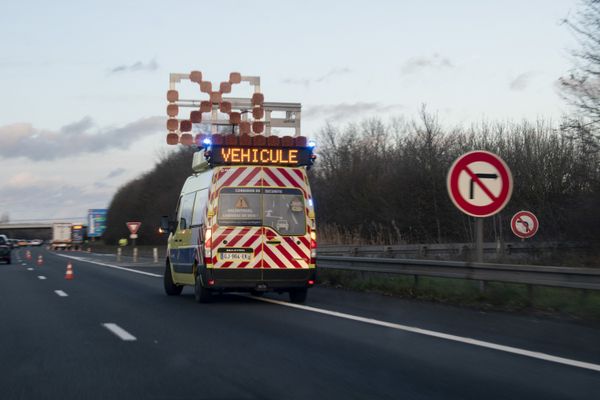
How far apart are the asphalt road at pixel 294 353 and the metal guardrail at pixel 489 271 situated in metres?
0.76

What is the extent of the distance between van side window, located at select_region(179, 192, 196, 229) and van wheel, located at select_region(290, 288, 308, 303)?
7.89ft

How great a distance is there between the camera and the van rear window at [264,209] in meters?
14.5

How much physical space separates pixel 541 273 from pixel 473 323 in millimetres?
1877

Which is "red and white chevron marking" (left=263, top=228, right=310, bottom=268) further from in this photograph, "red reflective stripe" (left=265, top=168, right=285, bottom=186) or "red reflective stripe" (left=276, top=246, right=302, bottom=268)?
"red reflective stripe" (left=265, top=168, right=285, bottom=186)

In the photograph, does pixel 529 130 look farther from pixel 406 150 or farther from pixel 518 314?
pixel 518 314

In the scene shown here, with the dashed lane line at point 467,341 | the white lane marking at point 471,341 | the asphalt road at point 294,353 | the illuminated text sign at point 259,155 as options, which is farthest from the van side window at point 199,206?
the white lane marking at point 471,341

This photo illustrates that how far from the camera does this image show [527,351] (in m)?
8.55

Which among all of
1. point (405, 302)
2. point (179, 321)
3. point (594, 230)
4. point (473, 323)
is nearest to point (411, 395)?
point (473, 323)

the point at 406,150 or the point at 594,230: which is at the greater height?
the point at 406,150

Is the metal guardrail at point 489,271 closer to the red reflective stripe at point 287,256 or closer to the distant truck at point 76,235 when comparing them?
the red reflective stripe at point 287,256

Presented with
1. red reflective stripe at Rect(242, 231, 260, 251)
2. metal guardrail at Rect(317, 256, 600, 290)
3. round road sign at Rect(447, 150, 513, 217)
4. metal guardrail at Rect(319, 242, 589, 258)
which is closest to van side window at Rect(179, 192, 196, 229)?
red reflective stripe at Rect(242, 231, 260, 251)

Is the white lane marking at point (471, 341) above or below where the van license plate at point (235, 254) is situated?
below

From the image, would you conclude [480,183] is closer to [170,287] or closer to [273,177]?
[273,177]

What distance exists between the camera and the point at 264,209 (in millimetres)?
14664
